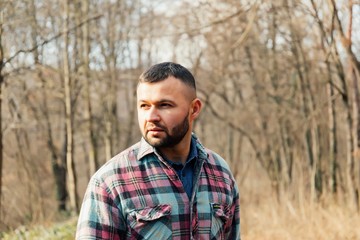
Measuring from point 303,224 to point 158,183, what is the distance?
6289 mm

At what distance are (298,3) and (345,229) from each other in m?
3.43

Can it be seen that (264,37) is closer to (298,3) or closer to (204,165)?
(298,3)

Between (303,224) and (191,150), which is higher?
(191,150)

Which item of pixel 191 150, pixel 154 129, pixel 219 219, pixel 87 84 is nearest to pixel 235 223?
pixel 219 219

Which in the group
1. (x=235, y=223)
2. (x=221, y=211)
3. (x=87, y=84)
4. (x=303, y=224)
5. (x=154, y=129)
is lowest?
(x=303, y=224)

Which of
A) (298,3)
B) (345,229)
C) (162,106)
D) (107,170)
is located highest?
(298,3)

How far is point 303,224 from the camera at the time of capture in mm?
8305

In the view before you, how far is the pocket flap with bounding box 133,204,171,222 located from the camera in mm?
2305

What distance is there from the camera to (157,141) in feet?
7.77

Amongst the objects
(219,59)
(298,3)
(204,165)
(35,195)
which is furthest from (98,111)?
(204,165)

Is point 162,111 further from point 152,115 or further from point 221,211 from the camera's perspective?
point 221,211

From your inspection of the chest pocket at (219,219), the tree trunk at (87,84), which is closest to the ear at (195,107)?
the chest pocket at (219,219)

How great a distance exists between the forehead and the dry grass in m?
5.28

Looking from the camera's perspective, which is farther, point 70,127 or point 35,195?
point 35,195
